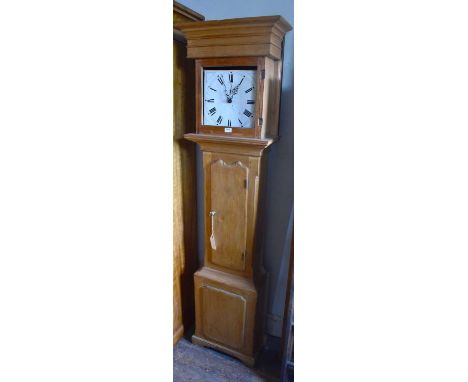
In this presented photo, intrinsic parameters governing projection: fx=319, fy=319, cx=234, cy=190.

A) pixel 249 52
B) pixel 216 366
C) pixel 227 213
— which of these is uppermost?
pixel 249 52

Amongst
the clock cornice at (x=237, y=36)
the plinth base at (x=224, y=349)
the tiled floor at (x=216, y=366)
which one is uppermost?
the clock cornice at (x=237, y=36)

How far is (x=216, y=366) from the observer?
170 centimetres

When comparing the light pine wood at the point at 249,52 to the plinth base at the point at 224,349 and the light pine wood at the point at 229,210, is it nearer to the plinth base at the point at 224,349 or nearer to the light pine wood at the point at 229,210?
the light pine wood at the point at 229,210

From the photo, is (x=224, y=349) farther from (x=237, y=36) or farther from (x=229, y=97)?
(x=237, y=36)

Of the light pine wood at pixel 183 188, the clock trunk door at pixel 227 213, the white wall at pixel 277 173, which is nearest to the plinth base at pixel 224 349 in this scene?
the light pine wood at pixel 183 188

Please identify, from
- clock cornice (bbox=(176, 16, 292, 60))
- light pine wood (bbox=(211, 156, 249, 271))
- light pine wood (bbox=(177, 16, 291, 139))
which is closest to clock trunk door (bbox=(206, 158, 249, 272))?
light pine wood (bbox=(211, 156, 249, 271))

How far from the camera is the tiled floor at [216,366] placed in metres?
1.63

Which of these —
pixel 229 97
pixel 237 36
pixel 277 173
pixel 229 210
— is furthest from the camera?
pixel 277 173

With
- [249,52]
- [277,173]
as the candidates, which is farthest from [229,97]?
[277,173]

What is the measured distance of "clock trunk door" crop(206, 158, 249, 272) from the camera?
4.80 feet

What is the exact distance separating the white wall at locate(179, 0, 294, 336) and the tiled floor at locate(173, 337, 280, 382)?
0.62 feet

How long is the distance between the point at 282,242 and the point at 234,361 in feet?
2.27

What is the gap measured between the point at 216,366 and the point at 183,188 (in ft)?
3.16
